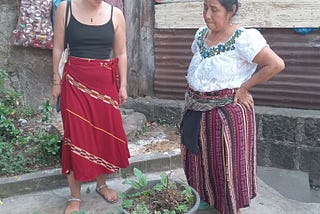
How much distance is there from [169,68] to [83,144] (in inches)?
90.7

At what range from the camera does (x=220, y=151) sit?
3270 mm

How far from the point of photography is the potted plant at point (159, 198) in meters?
2.68

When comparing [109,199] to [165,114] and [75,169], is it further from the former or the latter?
[165,114]

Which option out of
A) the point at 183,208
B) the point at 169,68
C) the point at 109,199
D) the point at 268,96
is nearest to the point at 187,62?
the point at 169,68

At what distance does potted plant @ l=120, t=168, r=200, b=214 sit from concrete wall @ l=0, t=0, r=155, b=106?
2.95 m

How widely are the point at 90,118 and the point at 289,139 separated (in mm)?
2204

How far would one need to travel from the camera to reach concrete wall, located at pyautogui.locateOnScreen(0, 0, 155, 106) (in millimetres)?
5484

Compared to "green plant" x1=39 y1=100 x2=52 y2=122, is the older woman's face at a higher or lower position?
higher

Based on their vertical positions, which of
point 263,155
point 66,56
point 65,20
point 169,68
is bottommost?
point 263,155

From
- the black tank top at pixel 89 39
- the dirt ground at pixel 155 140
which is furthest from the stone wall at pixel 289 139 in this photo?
the black tank top at pixel 89 39

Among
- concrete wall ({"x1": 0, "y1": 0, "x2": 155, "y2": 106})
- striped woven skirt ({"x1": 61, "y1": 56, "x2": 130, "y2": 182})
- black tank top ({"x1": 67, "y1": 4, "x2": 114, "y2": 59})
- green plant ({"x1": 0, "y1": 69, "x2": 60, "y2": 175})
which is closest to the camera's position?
black tank top ({"x1": 67, "y1": 4, "x2": 114, "y2": 59})

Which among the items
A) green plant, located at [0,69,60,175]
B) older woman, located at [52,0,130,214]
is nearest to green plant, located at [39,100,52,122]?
green plant, located at [0,69,60,175]

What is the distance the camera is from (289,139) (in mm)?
4656

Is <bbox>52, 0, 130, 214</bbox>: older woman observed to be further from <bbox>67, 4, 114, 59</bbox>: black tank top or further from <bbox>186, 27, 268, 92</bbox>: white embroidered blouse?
<bbox>186, 27, 268, 92</bbox>: white embroidered blouse
